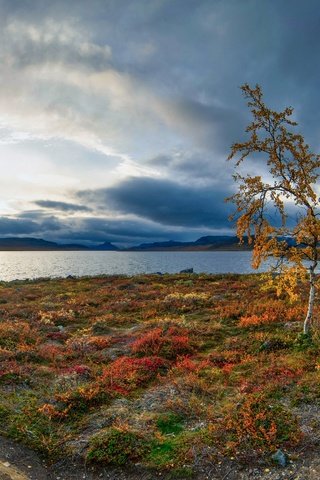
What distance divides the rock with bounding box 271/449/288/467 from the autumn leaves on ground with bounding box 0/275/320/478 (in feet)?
0.52

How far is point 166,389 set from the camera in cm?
1412

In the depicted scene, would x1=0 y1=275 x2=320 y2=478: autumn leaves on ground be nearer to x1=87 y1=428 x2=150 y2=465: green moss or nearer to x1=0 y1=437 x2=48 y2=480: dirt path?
x1=87 y1=428 x2=150 y2=465: green moss

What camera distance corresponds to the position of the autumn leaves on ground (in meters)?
10.1

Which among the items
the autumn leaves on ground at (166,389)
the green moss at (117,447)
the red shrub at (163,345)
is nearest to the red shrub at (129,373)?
the autumn leaves on ground at (166,389)

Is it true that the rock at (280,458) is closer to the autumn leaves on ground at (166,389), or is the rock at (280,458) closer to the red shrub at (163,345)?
the autumn leaves on ground at (166,389)

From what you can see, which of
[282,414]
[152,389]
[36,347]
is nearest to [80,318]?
[36,347]

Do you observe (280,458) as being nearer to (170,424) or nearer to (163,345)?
(170,424)

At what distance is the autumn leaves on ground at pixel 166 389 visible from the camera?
10102mm

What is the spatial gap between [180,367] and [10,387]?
6923 millimetres

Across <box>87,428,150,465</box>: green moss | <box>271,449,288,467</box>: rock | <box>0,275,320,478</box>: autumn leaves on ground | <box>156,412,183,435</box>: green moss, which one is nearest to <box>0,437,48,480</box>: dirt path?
<box>0,275,320,478</box>: autumn leaves on ground

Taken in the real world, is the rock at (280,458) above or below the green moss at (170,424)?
above

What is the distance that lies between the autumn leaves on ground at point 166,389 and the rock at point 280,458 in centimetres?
16

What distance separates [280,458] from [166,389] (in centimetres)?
553

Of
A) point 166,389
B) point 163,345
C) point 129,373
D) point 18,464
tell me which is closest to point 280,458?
point 166,389
